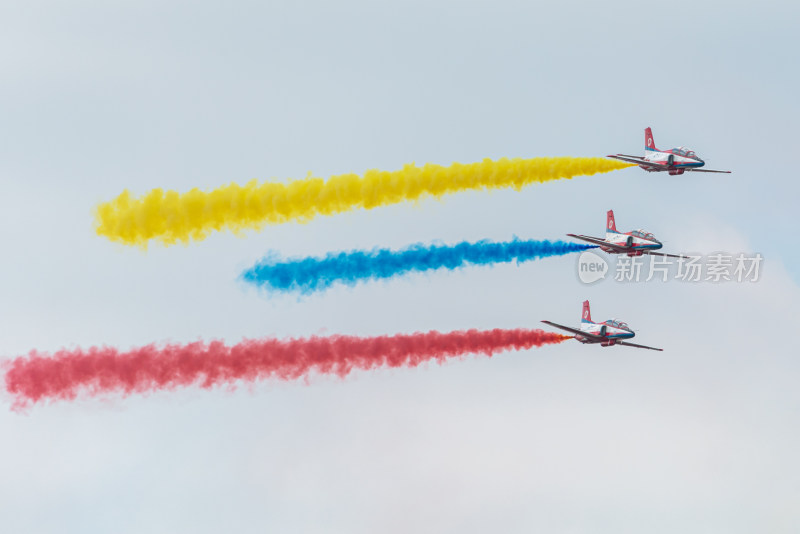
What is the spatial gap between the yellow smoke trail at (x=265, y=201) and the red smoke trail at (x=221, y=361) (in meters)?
6.89

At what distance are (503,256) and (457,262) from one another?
9.87 feet

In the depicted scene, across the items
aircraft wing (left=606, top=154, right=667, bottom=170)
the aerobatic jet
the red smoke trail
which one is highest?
aircraft wing (left=606, top=154, right=667, bottom=170)

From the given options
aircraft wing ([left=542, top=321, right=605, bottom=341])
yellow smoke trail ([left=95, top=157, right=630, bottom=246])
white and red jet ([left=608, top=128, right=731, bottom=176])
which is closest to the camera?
yellow smoke trail ([left=95, top=157, right=630, bottom=246])

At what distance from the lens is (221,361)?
240 feet

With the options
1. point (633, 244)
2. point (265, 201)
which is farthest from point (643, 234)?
point (265, 201)

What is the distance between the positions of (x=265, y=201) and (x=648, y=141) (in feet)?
100

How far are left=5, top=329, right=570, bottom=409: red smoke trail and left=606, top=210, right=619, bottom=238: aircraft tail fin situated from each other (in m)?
13.5

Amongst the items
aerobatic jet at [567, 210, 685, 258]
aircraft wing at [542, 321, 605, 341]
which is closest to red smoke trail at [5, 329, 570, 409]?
aircraft wing at [542, 321, 605, 341]

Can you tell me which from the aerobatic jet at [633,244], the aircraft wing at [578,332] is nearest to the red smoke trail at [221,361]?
the aircraft wing at [578,332]

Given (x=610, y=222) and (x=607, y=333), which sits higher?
(x=610, y=222)

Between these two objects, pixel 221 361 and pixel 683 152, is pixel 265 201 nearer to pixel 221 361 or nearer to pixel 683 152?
pixel 221 361

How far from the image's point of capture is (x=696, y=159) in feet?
286

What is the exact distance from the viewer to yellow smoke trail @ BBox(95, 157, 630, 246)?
69.9m

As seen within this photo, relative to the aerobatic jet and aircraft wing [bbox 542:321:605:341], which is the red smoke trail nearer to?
aircraft wing [bbox 542:321:605:341]
